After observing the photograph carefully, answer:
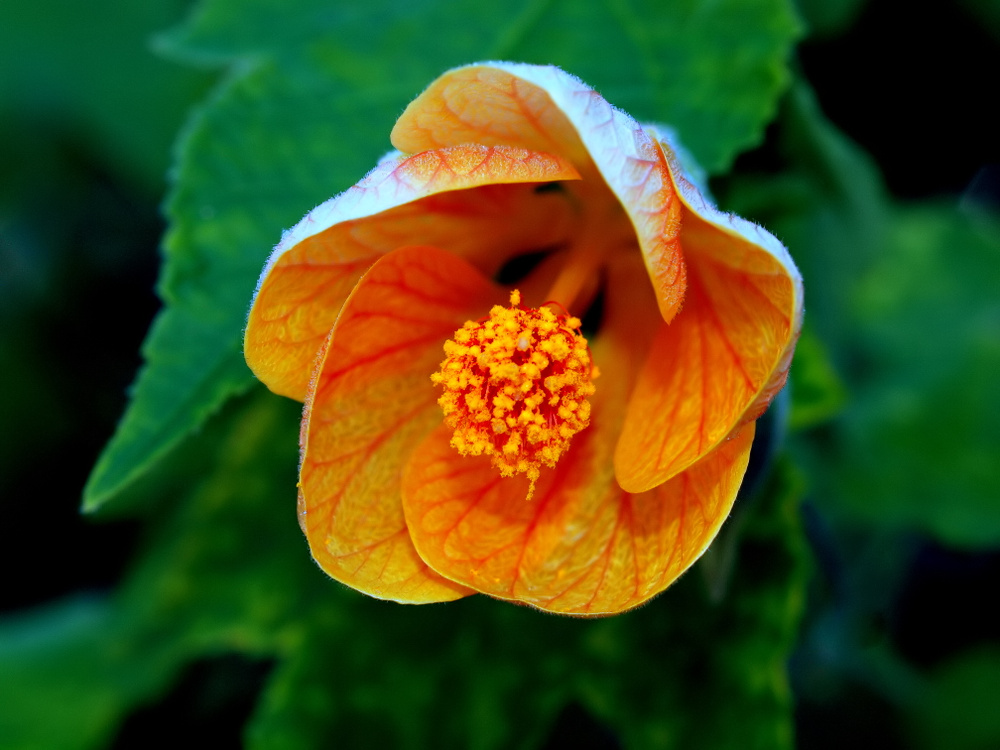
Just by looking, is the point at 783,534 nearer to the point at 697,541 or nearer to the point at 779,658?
the point at 779,658

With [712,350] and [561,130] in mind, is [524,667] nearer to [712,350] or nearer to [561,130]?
[712,350]

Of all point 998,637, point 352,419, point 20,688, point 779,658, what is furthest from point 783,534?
point 20,688

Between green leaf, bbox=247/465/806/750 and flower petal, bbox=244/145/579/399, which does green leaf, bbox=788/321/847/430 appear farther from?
flower petal, bbox=244/145/579/399

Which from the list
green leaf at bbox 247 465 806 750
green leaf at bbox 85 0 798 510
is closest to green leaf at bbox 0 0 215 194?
green leaf at bbox 85 0 798 510

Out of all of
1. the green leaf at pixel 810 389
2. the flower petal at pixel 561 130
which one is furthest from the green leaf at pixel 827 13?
the flower petal at pixel 561 130

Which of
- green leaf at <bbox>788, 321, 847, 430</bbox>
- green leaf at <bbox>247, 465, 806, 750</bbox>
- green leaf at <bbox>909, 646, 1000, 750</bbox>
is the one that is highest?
green leaf at <bbox>788, 321, 847, 430</bbox>

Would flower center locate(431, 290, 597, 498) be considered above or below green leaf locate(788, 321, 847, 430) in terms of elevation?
above

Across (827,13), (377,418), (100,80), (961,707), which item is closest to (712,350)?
(377,418)
